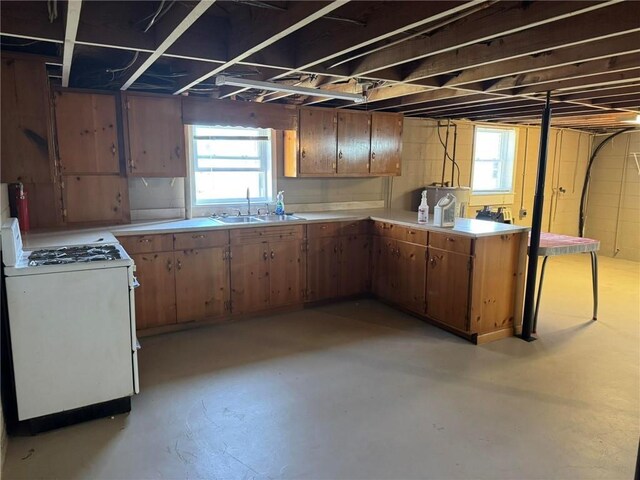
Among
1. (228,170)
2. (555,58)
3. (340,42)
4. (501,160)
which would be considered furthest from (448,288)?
(501,160)

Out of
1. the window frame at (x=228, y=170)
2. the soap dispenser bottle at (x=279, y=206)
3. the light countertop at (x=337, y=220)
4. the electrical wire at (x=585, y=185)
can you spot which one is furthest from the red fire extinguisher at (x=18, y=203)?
the electrical wire at (x=585, y=185)

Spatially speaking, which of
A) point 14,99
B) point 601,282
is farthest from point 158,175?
point 601,282

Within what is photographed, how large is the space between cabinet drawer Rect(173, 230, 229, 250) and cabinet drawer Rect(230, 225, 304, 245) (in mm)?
94

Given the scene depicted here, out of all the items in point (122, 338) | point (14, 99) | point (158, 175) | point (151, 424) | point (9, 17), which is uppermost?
point (9, 17)

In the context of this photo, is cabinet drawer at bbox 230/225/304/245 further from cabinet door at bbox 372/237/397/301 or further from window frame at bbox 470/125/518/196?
window frame at bbox 470/125/518/196

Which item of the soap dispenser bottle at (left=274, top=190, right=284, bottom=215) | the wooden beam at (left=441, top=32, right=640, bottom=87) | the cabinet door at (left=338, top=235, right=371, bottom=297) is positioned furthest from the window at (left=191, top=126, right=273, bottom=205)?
the wooden beam at (left=441, top=32, right=640, bottom=87)

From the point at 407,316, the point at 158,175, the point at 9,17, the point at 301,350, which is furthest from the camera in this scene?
the point at 407,316

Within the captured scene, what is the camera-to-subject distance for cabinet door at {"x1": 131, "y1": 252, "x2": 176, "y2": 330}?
11.8 feet

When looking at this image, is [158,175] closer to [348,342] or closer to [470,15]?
[348,342]

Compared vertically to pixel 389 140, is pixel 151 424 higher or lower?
lower

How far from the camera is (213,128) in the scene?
4418 mm

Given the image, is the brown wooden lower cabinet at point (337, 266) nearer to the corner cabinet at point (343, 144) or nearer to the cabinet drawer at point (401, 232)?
the cabinet drawer at point (401, 232)

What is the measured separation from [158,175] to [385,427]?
2.87 metres

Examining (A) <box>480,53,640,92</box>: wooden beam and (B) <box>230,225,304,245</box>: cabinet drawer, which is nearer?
(A) <box>480,53,640,92</box>: wooden beam
